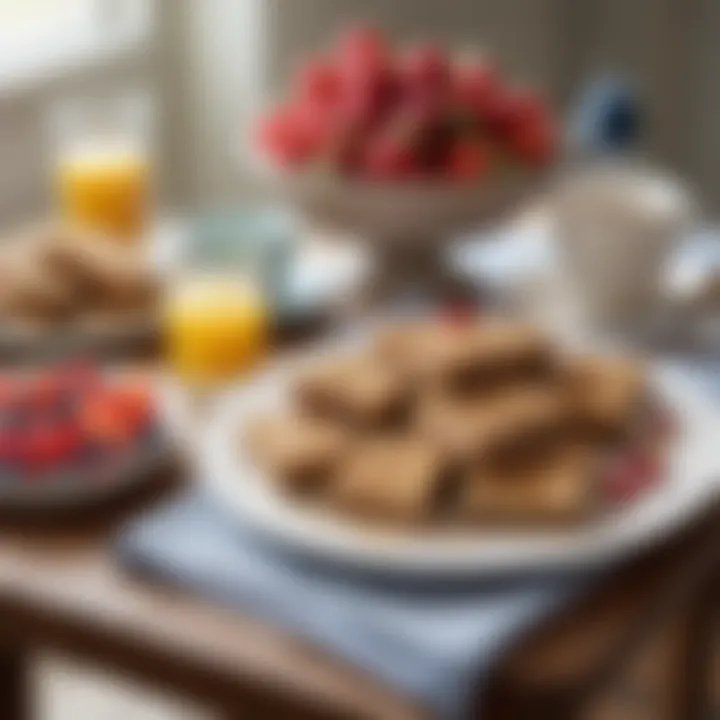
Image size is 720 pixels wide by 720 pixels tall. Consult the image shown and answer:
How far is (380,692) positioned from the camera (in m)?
0.95

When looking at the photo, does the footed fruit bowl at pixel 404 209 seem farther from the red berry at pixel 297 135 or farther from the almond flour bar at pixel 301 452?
the almond flour bar at pixel 301 452

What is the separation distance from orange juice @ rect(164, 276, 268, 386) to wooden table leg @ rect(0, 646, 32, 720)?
0.29 m

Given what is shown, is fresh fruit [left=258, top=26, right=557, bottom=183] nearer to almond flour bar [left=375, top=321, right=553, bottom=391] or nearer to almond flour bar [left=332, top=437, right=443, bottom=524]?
almond flour bar [left=375, top=321, right=553, bottom=391]

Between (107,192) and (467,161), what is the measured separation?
1.14 feet

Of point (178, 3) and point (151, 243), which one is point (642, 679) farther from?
point (178, 3)

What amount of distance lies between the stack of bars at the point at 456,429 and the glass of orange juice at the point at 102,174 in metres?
0.49

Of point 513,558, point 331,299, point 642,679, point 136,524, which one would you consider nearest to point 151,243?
point 331,299

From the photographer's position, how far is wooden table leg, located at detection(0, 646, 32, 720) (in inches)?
57.1

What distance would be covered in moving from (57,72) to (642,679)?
1070 mm

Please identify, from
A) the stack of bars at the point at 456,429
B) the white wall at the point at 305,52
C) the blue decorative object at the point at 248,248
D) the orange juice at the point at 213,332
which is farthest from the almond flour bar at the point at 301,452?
the white wall at the point at 305,52

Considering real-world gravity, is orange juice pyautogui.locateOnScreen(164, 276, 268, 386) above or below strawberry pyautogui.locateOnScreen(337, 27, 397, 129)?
below

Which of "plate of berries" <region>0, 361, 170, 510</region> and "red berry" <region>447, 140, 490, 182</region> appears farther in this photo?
"red berry" <region>447, 140, 490, 182</region>

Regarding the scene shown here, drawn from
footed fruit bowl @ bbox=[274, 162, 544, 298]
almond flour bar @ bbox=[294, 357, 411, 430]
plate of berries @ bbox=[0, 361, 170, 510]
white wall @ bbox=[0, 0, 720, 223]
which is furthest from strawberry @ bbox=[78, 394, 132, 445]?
white wall @ bbox=[0, 0, 720, 223]

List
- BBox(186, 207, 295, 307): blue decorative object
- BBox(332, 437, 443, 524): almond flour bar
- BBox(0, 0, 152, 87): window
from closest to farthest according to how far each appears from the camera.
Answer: BBox(332, 437, 443, 524): almond flour bar, BBox(186, 207, 295, 307): blue decorative object, BBox(0, 0, 152, 87): window
